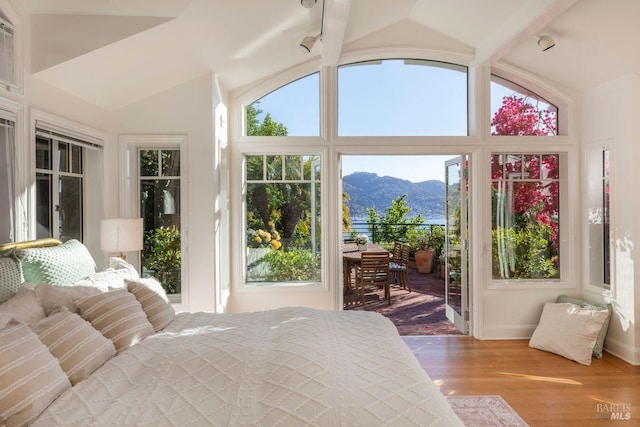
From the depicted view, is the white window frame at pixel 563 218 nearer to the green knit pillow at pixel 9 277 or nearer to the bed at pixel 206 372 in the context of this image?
the bed at pixel 206 372

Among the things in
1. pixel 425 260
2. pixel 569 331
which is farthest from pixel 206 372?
pixel 425 260

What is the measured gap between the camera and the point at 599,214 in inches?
160

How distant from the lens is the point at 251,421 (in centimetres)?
128

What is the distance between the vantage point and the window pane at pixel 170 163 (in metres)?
3.79

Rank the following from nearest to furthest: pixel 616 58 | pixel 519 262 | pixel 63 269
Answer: pixel 63 269
pixel 616 58
pixel 519 262

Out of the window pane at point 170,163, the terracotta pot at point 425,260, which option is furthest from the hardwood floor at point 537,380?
the terracotta pot at point 425,260

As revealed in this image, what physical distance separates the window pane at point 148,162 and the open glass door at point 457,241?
10.6 ft

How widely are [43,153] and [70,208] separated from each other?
54 cm

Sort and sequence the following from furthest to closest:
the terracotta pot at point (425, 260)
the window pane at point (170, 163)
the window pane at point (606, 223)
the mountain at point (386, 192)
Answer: the mountain at point (386, 192) < the terracotta pot at point (425, 260) < the window pane at point (606, 223) < the window pane at point (170, 163)

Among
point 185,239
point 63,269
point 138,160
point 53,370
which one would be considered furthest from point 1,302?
point 138,160

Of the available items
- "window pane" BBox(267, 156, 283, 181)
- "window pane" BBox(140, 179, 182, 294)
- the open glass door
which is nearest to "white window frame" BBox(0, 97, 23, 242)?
"window pane" BBox(140, 179, 182, 294)

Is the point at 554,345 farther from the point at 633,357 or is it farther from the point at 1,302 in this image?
the point at 1,302

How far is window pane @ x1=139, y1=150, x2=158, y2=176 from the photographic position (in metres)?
3.81

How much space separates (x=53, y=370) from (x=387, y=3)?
373 cm
